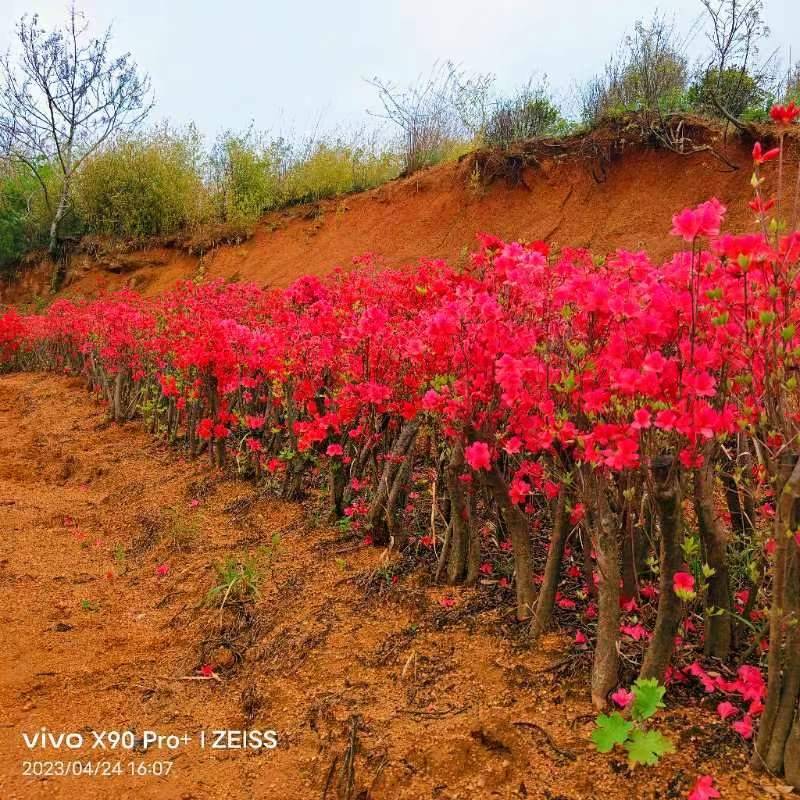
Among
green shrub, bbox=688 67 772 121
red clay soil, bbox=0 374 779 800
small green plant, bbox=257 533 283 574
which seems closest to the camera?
red clay soil, bbox=0 374 779 800

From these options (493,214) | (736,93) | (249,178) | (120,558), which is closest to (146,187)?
(249,178)

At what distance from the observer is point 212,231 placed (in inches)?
705

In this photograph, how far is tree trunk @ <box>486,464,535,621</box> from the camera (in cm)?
275

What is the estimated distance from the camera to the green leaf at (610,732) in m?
2.00

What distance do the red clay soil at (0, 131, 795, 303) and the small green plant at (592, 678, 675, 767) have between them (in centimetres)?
616

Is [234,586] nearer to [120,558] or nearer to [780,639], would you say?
[120,558]

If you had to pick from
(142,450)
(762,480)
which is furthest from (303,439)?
(142,450)

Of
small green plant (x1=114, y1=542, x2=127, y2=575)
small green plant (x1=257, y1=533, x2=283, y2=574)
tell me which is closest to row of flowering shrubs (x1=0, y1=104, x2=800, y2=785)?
small green plant (x1=257, y1=533, x2=283, y2=574)

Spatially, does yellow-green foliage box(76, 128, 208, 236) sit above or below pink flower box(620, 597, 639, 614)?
above

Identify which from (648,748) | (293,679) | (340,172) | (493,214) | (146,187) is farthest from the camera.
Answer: (146,187)

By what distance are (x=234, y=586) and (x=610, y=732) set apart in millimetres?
2105

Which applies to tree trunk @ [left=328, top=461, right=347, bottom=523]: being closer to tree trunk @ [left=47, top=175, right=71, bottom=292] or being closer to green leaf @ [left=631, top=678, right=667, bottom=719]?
green leaf @ [left=631, top=678, right=667, bottom=719]

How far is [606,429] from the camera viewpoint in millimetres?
1942

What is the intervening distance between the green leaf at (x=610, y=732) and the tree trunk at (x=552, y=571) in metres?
0.60
